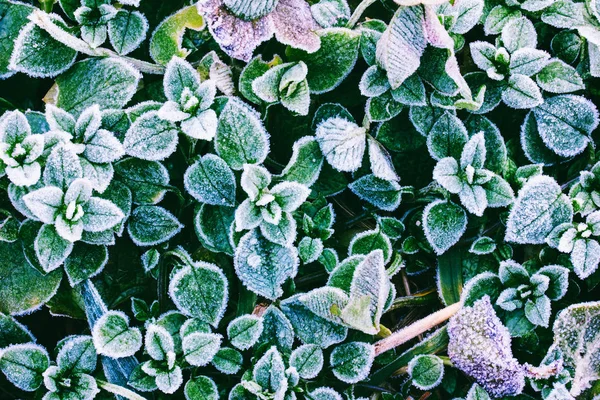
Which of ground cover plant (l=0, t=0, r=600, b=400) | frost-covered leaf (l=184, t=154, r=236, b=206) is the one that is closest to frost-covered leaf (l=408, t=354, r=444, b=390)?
ground cover plant (l=0, t=0, r=600, b=400)

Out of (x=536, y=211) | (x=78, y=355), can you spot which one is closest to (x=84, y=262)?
(x=78, y=355)

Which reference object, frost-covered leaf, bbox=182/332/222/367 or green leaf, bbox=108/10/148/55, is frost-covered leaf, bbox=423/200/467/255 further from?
green leaf, bbox=108/10/148/55

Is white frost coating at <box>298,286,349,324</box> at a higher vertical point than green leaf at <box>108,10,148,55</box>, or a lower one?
lower

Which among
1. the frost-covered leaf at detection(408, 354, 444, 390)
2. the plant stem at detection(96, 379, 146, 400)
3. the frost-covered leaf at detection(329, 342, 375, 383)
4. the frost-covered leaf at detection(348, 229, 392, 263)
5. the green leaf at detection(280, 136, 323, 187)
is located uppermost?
the green leaf at detection(280, 136, 323, 187)

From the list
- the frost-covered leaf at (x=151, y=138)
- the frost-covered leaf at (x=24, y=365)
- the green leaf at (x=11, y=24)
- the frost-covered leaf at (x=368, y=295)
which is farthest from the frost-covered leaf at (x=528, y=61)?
the frost-covered leaf at (x=24, y=365)

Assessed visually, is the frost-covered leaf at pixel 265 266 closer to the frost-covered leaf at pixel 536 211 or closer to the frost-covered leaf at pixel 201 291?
the frost-covered leaf at pixel 201 291

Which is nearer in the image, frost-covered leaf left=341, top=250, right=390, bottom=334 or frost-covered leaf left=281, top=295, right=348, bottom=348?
frost-covered leaf left=341, top=250, right=390, bottom=334

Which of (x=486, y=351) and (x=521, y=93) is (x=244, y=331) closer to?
(x=486, y=351)

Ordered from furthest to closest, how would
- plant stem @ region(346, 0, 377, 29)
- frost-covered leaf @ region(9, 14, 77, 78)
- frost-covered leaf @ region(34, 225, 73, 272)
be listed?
1. plant stem @ region(346, 0, 377, 29)
2. frost-covered leaf @ region(9, 14, 77, 78)
3. frost-covered leaf @ region(34, 225, 73, 272)
